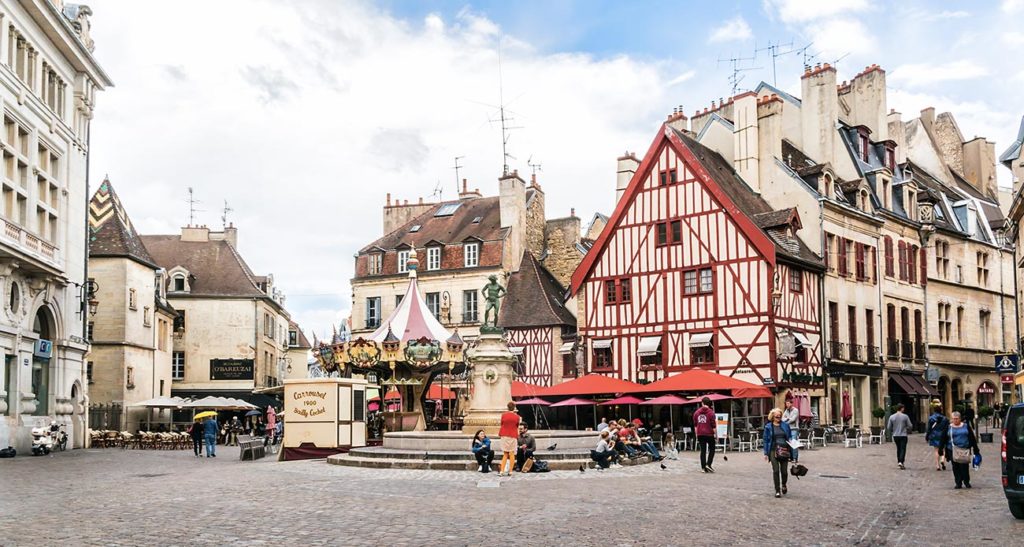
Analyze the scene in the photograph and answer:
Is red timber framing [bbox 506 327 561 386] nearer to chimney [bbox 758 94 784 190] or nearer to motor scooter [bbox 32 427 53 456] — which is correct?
chimney [bbox 758 94 784 190]

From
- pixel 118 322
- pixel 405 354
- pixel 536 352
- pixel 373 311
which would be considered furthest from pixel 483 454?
pixel 373 311

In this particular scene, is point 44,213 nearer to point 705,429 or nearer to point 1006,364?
point 705,429

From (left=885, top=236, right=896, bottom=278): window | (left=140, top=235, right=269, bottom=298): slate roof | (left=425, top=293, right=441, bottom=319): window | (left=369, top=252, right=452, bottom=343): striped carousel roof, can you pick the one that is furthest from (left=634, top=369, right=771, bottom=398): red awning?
(left=140, top=235, right=269, bottom=298): slate roof

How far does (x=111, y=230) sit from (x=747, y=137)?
2329cm

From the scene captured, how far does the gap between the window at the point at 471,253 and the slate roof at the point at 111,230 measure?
12.4 meters

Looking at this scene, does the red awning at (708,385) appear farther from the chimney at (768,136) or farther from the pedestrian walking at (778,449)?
the pedestrian walking at (778,449)

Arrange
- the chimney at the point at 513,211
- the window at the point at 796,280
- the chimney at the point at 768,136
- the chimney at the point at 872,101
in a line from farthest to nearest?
the chimney at the point at 513,211 < the chimney at the point at 872,101 < the chimney at the point at 768,136 < the window at the point at 796,280

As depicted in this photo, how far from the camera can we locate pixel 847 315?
36219 mm

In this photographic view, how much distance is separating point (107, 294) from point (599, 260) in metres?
17.6

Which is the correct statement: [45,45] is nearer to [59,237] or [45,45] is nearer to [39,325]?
[59,237]

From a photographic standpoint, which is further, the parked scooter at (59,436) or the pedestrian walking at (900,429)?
the parked scooter at (59,436)

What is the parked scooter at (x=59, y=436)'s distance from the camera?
27.6 metres

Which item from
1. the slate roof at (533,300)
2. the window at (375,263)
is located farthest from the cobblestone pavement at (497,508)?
the window at (375,263)

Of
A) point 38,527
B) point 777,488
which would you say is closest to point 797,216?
point 777,488
